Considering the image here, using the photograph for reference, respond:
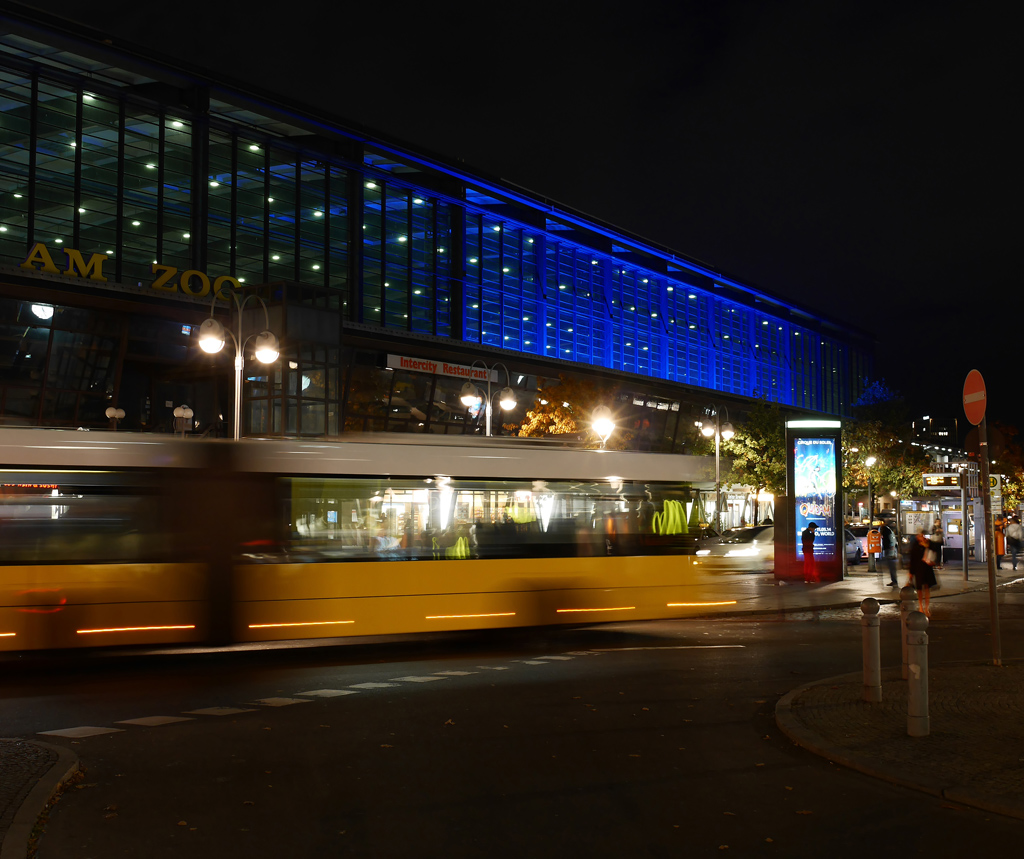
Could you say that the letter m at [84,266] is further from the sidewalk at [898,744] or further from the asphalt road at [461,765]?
the sidewalk at [898,744]

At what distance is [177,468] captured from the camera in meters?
12.5

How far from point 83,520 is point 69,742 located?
4.24 meters

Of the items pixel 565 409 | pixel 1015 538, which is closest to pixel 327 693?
pixel 1015 538

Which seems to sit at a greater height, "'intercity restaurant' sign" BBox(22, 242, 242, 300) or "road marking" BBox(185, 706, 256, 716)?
"'intercity restaurant' sign" BBox(22, 242, 242, 300)

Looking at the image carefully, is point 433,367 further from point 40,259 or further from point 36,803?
point 36,803

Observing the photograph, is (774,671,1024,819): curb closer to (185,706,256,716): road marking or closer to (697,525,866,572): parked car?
(185,706,256,716): road marking

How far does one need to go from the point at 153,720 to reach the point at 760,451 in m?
43.3

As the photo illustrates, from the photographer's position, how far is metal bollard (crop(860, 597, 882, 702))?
967 cm

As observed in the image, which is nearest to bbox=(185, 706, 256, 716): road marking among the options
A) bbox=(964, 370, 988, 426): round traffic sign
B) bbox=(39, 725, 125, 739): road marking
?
bbox=(39, 725, 125, 739): road marking

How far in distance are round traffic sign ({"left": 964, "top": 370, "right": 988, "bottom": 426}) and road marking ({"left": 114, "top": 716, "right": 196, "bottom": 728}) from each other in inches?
359

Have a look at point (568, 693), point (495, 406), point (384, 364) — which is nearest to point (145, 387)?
point (384, 364)

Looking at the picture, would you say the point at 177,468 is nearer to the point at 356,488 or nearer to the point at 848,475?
the point at 356,488

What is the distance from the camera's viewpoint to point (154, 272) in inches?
1559

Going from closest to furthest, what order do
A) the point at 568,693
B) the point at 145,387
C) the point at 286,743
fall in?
1. the point at 286,743
2. the point at 568,693
3. the point at 145,387
